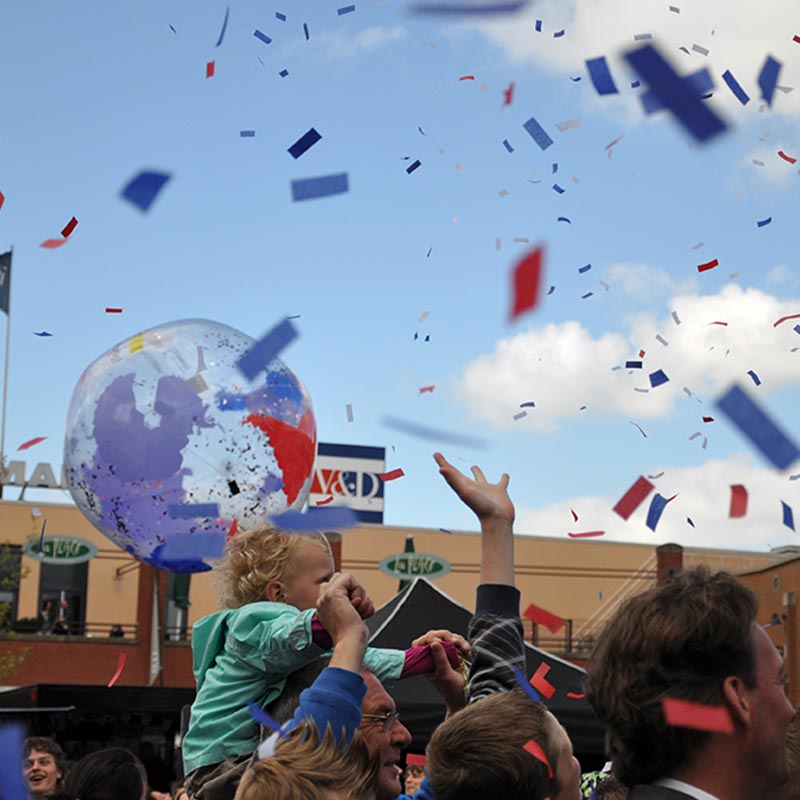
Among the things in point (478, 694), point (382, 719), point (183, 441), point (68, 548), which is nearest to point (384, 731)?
point (382, 719)

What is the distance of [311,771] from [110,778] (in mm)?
2828

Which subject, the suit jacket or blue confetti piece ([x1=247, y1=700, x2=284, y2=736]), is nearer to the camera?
the suit jacket

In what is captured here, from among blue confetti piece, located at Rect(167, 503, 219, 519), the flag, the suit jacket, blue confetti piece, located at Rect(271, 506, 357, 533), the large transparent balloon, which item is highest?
the flag

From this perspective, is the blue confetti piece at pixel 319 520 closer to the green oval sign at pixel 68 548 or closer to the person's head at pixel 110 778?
the person's head at pixel 110 778

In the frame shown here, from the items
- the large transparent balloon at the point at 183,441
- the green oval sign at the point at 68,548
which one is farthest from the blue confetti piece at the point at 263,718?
the green oval sign at the point at 68,548

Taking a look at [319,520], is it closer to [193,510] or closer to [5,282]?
[193,510]

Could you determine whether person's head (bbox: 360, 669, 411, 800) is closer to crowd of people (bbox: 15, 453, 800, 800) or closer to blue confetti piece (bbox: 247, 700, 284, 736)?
crowd of people (bbox: 15, 453, 800, 800)

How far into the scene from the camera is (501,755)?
7.61 ft

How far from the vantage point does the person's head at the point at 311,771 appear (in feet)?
7.07

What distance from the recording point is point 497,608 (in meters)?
2.60

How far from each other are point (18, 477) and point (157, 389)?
29991mm

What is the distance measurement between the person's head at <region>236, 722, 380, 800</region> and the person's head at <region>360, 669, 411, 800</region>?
0.28 metres

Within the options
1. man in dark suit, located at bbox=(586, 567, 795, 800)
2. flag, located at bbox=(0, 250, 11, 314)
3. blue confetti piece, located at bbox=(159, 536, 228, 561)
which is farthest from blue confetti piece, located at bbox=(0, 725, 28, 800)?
flag, located at bbox=(0, 250, 11, 314)

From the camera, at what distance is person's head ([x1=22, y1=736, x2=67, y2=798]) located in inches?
220
